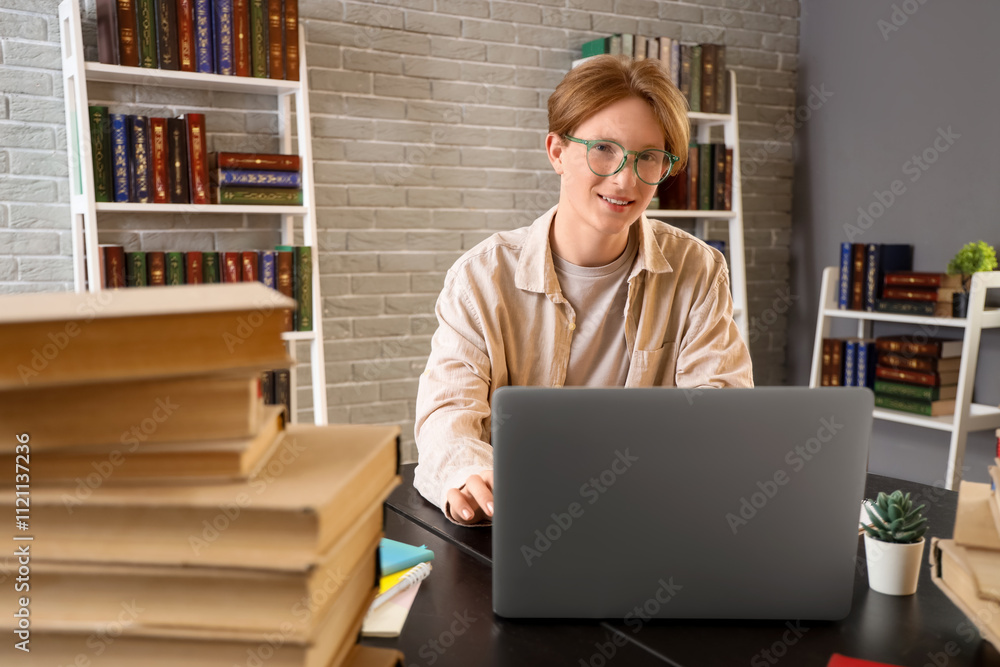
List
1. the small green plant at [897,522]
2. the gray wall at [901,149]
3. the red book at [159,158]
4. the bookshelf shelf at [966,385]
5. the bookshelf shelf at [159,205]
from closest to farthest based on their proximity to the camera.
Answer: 1. the small green plant at [897,522]
2. the bookshelf shelf at [159,205]
3. the red book at [159,158]
4. the bookshelf shelf at [966,385]
5. the gray wall at [901,149]

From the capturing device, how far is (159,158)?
240 cm

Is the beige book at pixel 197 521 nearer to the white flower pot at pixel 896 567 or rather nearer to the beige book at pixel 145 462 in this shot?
the beige book at pixel 145 462

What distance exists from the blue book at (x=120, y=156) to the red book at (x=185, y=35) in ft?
0.80

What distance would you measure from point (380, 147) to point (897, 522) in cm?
246

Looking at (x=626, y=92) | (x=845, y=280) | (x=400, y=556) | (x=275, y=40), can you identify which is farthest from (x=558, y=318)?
(x=845, y=280)

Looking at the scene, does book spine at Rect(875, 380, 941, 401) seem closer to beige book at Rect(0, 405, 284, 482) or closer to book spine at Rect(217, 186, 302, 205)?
book spine at Rect(217, 186, 302, 205)

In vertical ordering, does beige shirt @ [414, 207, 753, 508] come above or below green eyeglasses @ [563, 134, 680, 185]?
below

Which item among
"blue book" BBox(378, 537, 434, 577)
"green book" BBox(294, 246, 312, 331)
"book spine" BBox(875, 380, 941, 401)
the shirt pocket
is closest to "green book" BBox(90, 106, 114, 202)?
"green book" BBox(294, 246, 312, 331)

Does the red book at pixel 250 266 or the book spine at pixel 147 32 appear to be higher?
the book spine at pixel 147 32

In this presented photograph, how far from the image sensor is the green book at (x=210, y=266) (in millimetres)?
2500

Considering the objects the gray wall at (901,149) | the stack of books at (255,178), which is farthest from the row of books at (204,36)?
the gray wall at (901,149)

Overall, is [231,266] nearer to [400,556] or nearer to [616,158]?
[616,158]

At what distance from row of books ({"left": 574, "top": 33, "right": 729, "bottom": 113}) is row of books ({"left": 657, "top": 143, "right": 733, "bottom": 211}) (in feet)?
0.59

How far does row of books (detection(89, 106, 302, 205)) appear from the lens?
2338 millimetres
